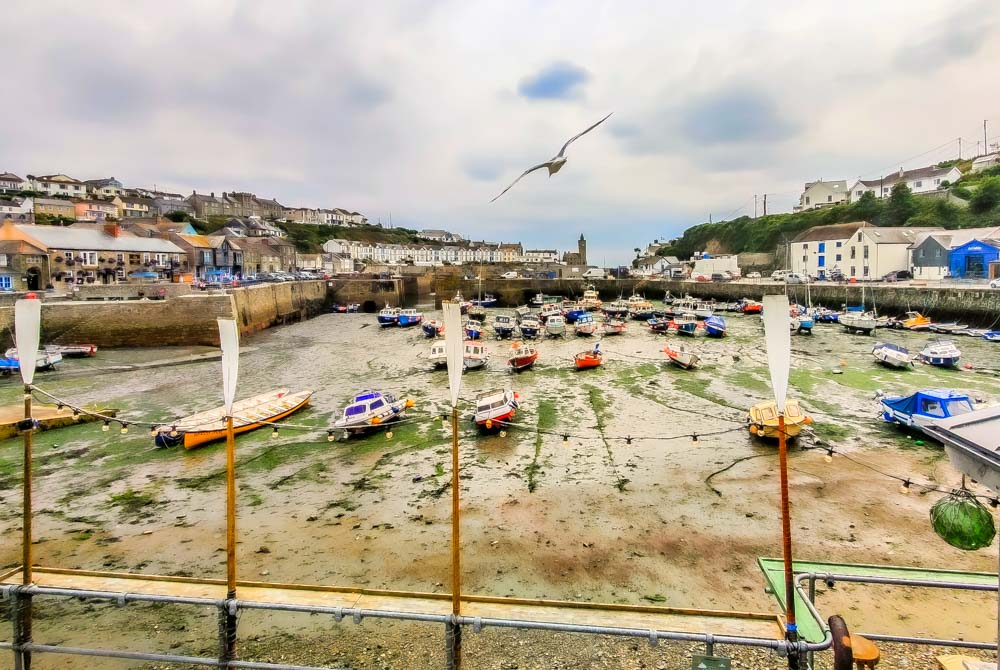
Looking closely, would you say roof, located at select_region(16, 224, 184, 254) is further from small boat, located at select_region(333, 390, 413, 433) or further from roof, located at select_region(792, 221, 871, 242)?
roof, located at select_region(792, 221, 871, 242)

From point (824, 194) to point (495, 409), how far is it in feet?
299

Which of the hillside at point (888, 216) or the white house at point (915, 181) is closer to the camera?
the hillside at point (888, 216)

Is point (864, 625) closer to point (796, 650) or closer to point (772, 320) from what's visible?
point (796, 650)

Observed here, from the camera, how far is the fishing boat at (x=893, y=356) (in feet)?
72.9

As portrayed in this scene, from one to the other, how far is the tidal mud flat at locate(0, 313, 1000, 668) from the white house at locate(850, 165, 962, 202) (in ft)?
220

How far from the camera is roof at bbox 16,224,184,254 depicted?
42312 millimetres

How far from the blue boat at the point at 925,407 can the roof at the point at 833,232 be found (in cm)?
4499

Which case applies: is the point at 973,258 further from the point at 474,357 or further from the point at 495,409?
the point at 495,409

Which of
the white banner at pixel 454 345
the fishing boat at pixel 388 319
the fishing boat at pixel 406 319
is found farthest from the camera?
the fishing boat at pixel 406 319

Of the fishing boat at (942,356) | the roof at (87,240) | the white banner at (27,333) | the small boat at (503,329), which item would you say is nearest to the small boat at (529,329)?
the small boat at (503,329)

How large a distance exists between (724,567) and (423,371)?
60.5 ft

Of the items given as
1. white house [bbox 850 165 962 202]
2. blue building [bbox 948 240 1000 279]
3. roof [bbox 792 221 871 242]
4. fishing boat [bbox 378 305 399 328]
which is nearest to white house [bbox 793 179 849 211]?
Answer: white house [bbox 850 165 962 202]

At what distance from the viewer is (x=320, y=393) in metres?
20.5

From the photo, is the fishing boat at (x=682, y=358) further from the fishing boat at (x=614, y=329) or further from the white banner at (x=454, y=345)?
the white banner at (x=454, y=345)
